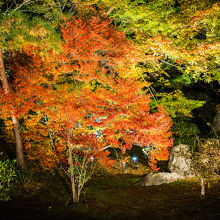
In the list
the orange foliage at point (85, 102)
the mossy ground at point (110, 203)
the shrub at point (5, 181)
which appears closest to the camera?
the mossy ground at point (110, 203)

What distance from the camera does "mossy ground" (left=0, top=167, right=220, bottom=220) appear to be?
5.71 meters

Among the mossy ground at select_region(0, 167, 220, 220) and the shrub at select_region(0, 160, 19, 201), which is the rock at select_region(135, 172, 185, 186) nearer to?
the mossy ground at select_region(0, 167, 220, 220)

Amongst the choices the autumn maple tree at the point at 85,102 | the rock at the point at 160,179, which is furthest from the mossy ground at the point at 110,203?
the autumn maple tree at the point at 85,102

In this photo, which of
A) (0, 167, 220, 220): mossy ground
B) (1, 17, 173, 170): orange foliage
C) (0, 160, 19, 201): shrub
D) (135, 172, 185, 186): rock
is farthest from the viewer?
(135, 172, 185, 186): rock

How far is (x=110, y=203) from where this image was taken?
284 inches

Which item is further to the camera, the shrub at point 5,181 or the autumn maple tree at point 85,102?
the autumn maple tree at point 85,102

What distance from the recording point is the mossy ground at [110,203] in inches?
225

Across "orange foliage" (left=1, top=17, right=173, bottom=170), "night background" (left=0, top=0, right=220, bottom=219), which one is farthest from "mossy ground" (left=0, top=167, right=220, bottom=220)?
"orange foliage" (left=1, top=17, right=173, bottom=170)

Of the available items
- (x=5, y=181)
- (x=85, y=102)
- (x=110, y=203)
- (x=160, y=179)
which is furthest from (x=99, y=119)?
(x=5, y=181)

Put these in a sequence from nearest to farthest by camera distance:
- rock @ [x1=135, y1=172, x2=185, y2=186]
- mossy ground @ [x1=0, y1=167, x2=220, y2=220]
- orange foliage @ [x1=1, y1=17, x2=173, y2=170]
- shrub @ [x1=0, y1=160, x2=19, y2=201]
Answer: mossy ground @ [x1=0, y1=167, x2=220, y2=220] < shrub @ [x1=0, y1=160, x2=19, y2=201] < orange foliage @ [x1=1, y1=17, x2=173, y2=170] < rock @ [x1=135, y1=172, x2=185, y2=186]

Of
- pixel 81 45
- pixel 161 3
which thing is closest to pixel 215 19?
pixel 161 3

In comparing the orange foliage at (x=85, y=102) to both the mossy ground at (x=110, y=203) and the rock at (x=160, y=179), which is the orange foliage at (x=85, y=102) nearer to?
the rock at (x=160, y=179)

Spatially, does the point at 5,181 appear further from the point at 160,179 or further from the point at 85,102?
the point at 160,179

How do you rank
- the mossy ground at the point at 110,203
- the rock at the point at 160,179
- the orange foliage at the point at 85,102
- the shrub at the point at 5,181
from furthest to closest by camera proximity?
1. the rock at the point at 160,179
2. the orange foliage at the point at 85,102
3. the shrub at the point at 5,181
4. the mossy ground at the point at 110,203
